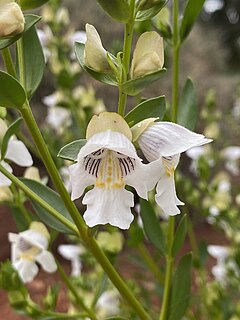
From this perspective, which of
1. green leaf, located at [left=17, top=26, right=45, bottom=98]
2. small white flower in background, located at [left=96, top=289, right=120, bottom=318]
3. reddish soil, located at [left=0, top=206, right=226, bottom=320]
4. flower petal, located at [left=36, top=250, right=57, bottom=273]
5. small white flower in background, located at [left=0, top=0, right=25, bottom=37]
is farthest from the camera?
reddish soil, located at [left=0, top=206, right=226, bottom=320]

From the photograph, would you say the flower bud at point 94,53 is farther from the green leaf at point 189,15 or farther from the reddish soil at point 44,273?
the reddish soil at point 44,273

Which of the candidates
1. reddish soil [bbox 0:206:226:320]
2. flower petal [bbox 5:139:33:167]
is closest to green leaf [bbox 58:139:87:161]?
flower petal [bbox 5:139:33:167]

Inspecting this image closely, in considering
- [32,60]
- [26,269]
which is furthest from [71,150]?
[26,269]

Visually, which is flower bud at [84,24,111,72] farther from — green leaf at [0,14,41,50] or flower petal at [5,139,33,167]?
flower petal at [5,139,33,167]

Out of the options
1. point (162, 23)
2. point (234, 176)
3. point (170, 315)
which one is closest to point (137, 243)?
point (170, 315)

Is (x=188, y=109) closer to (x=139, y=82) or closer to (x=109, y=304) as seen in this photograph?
(x=139, y=82)

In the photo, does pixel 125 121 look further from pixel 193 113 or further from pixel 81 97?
pixel 81 97
